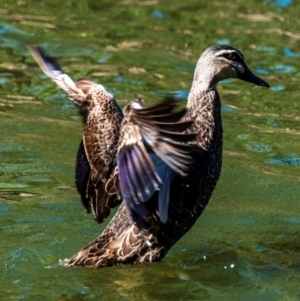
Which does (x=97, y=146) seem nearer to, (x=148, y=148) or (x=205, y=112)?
(x=205, y=112)


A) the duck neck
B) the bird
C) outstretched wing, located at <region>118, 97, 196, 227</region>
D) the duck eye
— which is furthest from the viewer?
the duck eye

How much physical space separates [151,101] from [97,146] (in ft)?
12.9

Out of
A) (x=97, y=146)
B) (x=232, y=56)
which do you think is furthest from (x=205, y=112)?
(x=97, y=146)

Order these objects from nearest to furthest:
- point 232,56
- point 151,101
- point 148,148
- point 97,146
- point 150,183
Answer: point 148,148 → point 150,183 → point 97,146 → point 232,56 → point 151,101

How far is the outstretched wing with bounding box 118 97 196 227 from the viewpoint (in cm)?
688

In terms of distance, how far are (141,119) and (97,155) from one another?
1.25m

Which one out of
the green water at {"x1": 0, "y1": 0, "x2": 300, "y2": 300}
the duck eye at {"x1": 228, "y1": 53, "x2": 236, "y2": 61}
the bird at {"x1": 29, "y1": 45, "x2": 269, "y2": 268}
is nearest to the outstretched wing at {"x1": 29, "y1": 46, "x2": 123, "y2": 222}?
the bird at {"x1": 29, "y1": 45, "x2": 269, "y2": 268}

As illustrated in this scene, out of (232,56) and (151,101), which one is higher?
(232,56)

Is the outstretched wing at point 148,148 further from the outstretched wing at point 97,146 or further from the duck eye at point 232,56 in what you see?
the duck eye at point 232,56

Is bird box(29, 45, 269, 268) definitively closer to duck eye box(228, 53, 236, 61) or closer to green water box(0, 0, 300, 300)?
duck eye box(228, 53, 236, 61)

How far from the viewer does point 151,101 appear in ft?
39.3

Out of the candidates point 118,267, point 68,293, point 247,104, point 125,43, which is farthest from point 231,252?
point 125,43

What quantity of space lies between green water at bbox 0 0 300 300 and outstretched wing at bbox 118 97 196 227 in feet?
2.89

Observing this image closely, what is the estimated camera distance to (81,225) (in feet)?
29.9
